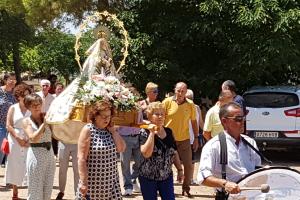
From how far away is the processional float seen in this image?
23.6ft

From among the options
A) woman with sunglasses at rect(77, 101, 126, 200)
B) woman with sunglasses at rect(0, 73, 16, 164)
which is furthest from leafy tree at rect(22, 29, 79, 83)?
woman with sunglasses at rect(77, 101, 126, 200)

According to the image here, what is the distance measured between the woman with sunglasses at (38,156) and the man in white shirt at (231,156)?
3381 millimetres

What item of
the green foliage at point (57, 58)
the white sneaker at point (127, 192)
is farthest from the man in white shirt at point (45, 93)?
the green foliage at point (57, 58)

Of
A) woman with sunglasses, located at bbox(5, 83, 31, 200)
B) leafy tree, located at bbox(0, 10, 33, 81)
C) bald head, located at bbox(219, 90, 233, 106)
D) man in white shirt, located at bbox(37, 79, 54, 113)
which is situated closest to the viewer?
bald head, located at bbox(219, 90, 233, 106)

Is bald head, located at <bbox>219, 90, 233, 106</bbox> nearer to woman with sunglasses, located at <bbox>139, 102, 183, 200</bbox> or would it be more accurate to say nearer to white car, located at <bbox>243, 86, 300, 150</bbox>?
woman with sunglasses, located at <bbox>139, 102, 183, 200</bbox>

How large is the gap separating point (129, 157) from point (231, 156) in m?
5.49

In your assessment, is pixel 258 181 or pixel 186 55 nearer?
pixel 258 181

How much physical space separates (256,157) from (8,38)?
1080 inches

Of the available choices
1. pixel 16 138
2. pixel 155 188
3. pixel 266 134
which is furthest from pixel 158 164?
pixel 266 134

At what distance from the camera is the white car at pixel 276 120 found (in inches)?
529

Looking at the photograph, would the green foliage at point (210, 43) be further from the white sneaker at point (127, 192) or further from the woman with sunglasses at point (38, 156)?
the woman with sunglasses at point (38, 156)

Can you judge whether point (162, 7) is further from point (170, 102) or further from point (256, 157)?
point (256, 157)

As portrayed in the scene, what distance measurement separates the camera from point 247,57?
14.7m

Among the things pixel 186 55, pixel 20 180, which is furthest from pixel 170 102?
pixel 186 55
